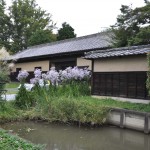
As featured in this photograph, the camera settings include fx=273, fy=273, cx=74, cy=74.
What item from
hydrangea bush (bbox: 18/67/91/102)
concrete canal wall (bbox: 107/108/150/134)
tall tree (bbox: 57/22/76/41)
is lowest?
concrete canal wall (bbox: 107/108/150/134)

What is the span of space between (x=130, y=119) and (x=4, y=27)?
35565 mm

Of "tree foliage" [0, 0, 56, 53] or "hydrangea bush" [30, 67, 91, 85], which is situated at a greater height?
"tree foliage" [0, 0, 56, 53]

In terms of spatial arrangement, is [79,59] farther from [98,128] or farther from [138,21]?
[98,128]

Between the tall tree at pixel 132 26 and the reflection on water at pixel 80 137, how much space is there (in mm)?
7943

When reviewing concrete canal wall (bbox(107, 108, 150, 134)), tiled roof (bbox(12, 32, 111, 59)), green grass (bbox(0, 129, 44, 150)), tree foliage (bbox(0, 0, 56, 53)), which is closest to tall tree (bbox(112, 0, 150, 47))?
tiled roof (bbox(12, 32, 111, 59))

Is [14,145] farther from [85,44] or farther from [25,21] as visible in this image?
[25,21]

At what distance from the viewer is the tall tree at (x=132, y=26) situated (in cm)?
1664

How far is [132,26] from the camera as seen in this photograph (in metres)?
17.8

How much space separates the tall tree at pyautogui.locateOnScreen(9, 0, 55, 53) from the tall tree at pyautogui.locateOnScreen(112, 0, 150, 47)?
23811mm

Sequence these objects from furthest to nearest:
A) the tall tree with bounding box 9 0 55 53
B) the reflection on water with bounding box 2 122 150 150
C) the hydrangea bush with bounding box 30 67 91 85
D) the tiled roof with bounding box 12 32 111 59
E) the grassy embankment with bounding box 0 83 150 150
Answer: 1. the tall tree with bounding box 9 0 55 53
2. the tiled roof with bounding box 12 32 111 59
3. the hydrangea bush with bounding box 30 67 91 85
4. the grassy embankment with bounding box 0 83 150 150
5. the reflection on water with bounding box 2 122 150 150

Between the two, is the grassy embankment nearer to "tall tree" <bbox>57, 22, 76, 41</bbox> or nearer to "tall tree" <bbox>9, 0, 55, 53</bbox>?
"tall tree" <bbox>57, 22, 76, 41</bbox>

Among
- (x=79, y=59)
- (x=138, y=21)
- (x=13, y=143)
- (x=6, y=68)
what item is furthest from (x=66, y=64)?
(x=13, y=143)

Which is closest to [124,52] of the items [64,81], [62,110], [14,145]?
[64,81]

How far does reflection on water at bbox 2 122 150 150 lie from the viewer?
8258 mm
